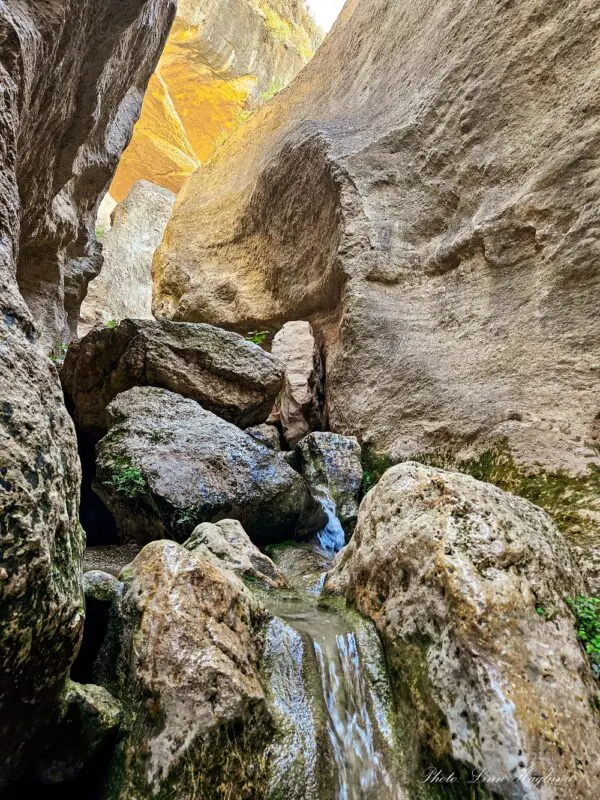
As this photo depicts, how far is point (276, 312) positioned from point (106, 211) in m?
25.5

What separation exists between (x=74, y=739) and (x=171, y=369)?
5.37 metres

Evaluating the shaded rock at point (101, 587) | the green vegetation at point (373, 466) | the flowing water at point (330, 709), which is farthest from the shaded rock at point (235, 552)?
the green vegetation at point (373, 466)

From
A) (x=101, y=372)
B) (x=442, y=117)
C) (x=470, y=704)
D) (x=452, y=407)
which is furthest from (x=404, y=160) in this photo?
(x=470, y=704)

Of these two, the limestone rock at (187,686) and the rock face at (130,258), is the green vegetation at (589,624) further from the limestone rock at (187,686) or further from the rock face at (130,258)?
the rock face at (130,258)

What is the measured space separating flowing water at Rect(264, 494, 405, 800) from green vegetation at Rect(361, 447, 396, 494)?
3.55 m

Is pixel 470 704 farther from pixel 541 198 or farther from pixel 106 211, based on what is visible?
pixel 106 211

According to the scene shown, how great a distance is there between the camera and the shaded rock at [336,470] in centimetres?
698

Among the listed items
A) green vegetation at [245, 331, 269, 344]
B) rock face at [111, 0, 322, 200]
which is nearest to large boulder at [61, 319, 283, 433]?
green vegetation at [245, 331, 269, 344]

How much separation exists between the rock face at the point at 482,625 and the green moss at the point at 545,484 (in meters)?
0.92

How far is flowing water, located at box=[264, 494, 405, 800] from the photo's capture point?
8.64ft

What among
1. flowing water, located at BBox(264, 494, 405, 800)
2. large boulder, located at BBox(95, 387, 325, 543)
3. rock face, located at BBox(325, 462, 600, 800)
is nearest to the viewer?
rock face, located at BBox(325, 462, 600, 800)

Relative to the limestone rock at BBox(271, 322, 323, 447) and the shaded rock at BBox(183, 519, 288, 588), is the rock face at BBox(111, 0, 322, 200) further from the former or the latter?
the shaded rock at BBox(183, 519, 288, 588)

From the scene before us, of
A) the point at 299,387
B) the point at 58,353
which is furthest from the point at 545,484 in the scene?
the point at 58,353

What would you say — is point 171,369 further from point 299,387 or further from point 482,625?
point 482,625
